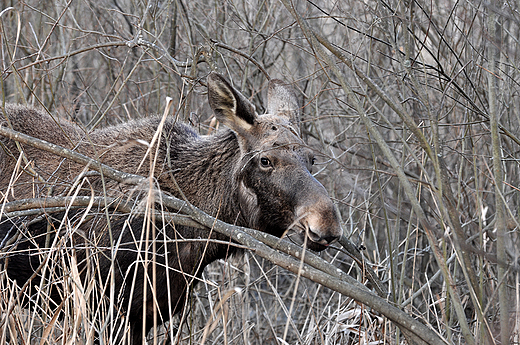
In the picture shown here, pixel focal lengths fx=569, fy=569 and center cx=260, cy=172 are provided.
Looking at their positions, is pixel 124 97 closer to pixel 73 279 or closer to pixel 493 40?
pixel 73 279

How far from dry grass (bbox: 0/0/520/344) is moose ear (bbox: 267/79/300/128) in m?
0.30

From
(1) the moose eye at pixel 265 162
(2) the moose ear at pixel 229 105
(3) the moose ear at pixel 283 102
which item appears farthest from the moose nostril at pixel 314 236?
(3) the moose ear at pixel 283 102

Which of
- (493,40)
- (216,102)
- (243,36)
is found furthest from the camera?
(243,36)

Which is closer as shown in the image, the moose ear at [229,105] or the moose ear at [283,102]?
the moose ear at [229,105]

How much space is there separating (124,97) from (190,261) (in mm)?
3923

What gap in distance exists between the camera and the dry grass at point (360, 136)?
3.00 meters

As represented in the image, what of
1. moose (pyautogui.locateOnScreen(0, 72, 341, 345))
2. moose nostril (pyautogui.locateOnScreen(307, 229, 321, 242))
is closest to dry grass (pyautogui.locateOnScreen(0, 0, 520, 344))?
moose (pyautogui.locateOnScreen(0, 72, 341, 345))

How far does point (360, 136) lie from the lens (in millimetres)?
5805

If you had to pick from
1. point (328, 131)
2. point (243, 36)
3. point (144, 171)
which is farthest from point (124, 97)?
point (144, 171)

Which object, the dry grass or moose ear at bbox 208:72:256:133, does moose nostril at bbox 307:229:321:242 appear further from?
moose ear at bbox 208:72:256:133

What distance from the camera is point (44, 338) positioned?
3102 mm

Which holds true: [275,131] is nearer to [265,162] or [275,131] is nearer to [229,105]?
[265,162]

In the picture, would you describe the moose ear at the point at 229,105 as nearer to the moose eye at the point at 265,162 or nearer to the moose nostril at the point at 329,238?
the moose eye at the point at 265,162

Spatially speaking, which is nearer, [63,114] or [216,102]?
[216,102]
